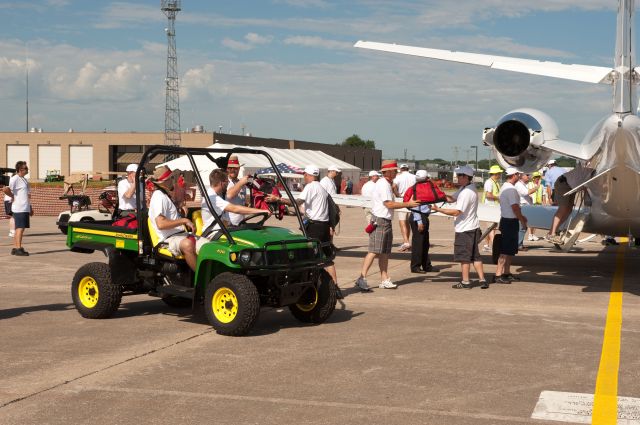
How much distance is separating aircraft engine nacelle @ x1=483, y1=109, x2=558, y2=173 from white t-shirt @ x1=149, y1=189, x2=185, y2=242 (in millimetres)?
5873

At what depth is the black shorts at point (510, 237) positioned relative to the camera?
43.4 ft

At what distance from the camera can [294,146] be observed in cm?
10181

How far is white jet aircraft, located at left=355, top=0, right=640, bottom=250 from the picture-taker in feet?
36.1

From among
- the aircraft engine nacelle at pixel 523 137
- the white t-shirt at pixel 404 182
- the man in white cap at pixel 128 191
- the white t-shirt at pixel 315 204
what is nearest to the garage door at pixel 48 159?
the white t-shirt at pixel 404 182

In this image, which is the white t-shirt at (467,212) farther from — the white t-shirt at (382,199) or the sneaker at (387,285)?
the sneaker at (387,285)

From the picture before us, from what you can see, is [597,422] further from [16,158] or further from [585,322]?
[16,158]

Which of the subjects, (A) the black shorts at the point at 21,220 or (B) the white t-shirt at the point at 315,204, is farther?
(A) the black shorts at the point at 21,220

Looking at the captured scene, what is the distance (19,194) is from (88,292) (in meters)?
8.59

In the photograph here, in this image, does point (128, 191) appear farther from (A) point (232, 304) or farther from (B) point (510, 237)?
(B) point (510, 237)

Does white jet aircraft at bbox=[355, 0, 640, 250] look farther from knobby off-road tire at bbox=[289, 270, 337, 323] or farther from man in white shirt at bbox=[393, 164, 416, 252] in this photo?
man in white shirt at bbox=[393, 164, 416, 252]

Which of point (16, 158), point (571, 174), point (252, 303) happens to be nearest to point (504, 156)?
point (571, 174)

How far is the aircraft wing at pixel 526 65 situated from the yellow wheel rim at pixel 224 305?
201 inches

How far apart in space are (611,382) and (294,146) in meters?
95.7

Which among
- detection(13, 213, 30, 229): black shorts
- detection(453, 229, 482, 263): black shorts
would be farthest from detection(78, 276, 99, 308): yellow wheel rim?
detection(13, 213, 30, 229): black shorts
